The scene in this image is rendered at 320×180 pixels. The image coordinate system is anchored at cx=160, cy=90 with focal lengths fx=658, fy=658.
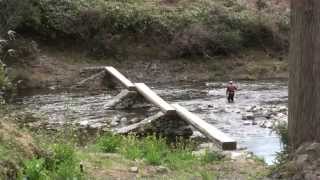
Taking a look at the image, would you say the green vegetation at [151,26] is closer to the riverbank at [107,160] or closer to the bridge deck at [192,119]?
the bridge deck at [192,119]

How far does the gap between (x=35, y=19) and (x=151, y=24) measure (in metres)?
6.07

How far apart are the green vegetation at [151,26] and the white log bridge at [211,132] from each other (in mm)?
15447

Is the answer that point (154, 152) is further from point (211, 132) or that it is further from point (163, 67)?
point (163, 67)

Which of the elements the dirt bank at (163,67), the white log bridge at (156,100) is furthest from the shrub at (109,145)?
the dirt bank at (163,67)

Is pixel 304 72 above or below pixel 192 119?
above

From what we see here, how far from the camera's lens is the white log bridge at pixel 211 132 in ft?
45.3

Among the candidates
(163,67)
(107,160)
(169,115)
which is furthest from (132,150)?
(163,67)

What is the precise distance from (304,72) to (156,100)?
39.0ft

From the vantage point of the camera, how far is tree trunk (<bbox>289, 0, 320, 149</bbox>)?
316 inches

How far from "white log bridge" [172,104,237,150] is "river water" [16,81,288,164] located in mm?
1053

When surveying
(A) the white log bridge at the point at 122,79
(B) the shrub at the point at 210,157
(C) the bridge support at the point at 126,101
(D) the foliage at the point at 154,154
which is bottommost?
(B) the shrub at the point at 210,157

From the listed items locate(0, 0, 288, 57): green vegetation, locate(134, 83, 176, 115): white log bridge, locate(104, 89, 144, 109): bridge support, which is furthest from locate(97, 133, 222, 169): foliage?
locate(0, 0, 288, 57): green vegetation

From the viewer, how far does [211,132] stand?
1512cm

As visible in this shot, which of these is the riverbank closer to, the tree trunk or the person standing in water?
the tree trunk
